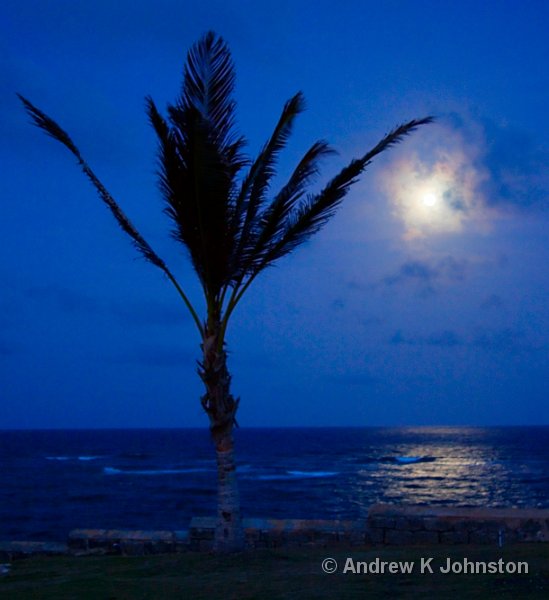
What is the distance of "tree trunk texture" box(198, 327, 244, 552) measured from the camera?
9562 millimetres

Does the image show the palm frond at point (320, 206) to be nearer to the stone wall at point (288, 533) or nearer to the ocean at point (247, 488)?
the stone wall at point (288, 533)

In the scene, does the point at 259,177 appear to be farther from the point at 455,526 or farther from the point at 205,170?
the point at 455,526

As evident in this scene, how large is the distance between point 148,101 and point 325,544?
6.61 meters

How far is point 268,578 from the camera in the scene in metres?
7.70

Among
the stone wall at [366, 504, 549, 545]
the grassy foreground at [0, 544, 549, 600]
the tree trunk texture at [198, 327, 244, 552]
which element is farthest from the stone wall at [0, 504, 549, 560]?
the tree trunk texture at [198, 327, 244, 552]

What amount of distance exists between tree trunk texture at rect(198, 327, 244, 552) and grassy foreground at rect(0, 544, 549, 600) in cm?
35

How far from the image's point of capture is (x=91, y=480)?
2205 inches

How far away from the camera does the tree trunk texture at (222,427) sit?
956 cm

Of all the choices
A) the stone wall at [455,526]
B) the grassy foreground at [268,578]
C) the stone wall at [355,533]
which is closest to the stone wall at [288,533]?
the stone wall at [355,533]

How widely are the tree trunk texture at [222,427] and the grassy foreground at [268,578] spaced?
1.16 ft

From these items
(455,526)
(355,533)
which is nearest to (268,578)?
(355,533)

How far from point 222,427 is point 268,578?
233cm

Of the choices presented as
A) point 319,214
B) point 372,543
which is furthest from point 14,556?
point 319,214

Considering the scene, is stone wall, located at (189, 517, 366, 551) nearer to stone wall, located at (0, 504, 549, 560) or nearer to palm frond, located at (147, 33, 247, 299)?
stone wall, located at (0, 504, 549, 560)
